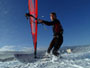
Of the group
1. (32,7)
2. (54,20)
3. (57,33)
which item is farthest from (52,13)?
(32,7)

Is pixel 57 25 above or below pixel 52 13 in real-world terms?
below

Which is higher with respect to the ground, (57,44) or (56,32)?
(56,32)

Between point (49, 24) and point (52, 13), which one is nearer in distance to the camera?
point (49, 24)

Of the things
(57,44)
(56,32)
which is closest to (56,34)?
(56,32)

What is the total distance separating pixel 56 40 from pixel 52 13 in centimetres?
122

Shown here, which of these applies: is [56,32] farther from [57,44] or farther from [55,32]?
[57,44]

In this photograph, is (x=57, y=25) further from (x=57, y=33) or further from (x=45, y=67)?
(x=45, y=67)

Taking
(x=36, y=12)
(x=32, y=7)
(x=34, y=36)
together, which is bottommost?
(x=34, y=36)

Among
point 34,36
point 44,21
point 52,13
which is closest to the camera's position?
point 44,21

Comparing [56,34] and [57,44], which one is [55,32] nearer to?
[56,34]

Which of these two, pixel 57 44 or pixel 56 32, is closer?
pixel 56 32

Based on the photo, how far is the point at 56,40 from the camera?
511cm

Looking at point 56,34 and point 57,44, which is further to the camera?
point 57,44

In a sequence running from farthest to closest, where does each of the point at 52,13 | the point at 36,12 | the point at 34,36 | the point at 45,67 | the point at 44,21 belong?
the point at 34,36
the point at 36,12
the point at 52,13
the point at 44,21
the point at 45,67
